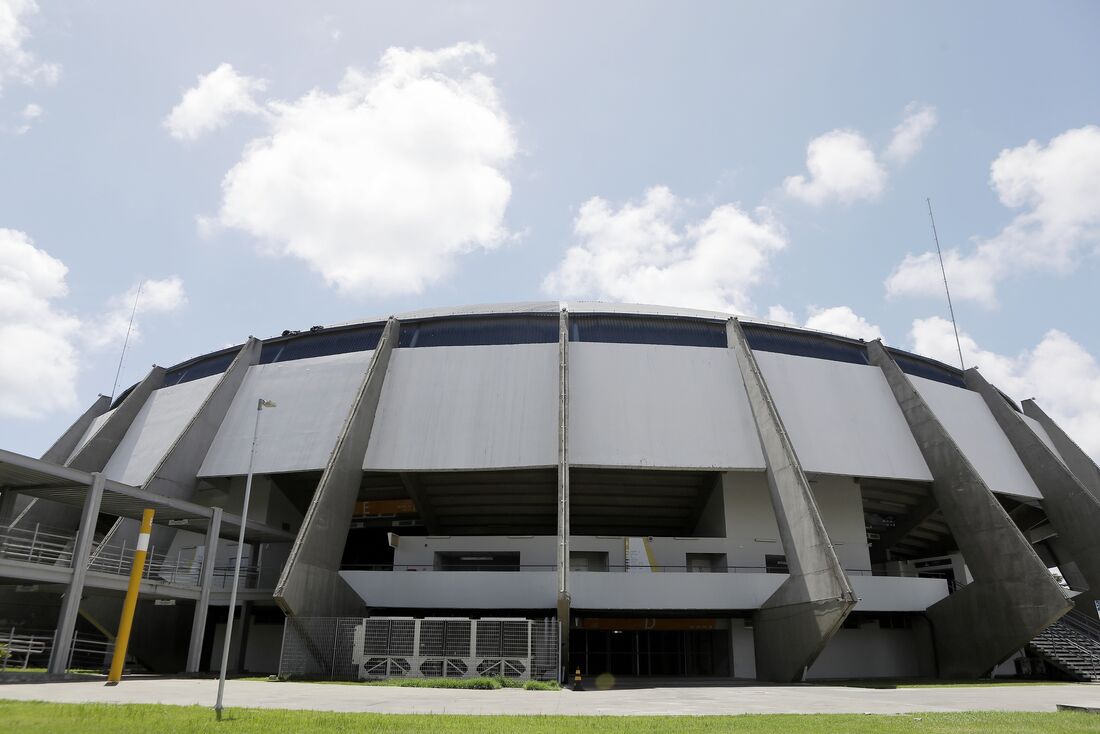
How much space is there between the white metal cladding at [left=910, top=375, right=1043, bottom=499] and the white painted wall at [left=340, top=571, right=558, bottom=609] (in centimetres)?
1994

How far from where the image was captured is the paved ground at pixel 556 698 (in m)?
14.8

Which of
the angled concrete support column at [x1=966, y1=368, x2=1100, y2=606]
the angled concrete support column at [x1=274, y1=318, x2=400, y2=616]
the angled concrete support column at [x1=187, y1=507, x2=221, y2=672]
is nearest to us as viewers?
the angled concrete support column at [x1=274, y1=318, x2=400, y2=616]

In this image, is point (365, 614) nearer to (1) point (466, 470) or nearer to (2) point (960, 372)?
(1) point (466, 470)

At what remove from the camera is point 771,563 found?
32.3 metres

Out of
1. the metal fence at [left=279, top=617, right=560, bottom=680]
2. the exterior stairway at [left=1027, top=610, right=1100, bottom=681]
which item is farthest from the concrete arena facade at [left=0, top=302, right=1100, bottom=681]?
the exterior stairway at [left=1027, top=610, right=1100, bottom=681]

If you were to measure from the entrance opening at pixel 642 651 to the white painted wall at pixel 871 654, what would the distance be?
526 centimetres

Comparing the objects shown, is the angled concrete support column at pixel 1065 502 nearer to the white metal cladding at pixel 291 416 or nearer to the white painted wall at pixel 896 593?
the white painted wall at pixel 896 593

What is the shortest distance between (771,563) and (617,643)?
318 inches

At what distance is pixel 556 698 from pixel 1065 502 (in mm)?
27666

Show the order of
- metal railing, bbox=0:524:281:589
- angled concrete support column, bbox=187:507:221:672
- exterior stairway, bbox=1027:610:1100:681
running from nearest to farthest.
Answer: angled concrete support column, bbox=187:507:221:672 < exterior stairway, bbox=1027:610:1100:681 < metal railing, bbox=0:524:281:589

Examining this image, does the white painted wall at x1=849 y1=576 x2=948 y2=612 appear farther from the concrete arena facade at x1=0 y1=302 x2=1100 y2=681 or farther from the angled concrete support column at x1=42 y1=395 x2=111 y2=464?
the angled concrete support column at x1=42 y1=395 x2=111 y2=464

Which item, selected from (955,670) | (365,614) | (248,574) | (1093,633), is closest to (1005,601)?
(955,670)

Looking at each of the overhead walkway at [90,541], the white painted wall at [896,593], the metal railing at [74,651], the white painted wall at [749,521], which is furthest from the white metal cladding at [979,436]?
the metal railing at [74,651]

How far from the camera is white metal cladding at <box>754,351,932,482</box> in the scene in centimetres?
3089
